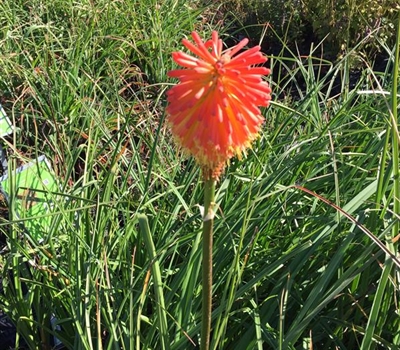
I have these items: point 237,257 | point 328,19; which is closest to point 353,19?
point 328,19

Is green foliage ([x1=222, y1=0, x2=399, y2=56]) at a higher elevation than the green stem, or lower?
lower

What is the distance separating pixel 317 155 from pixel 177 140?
1220 mm

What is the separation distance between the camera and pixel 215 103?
3.50 ft

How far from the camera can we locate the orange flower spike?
42.1 inches

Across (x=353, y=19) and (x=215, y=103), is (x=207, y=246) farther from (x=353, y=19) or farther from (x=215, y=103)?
(x=353, y=19)

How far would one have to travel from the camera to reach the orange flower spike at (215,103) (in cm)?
107

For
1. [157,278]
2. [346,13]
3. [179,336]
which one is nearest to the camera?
[157,278]

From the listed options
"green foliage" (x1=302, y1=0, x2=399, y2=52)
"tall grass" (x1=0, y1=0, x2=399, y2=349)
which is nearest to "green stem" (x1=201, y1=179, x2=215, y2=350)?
"tall grass" (x1=0, y1=0, x2=399, y2=349)

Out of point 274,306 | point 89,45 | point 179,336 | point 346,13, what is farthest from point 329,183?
point 346,13

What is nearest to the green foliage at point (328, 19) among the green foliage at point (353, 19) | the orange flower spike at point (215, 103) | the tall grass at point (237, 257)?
the green foliage at point (353, 19)

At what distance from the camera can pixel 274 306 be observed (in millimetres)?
1880

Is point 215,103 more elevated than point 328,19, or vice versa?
point 215,103

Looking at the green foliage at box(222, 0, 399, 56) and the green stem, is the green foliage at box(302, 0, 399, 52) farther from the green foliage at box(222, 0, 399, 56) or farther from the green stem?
the green stem

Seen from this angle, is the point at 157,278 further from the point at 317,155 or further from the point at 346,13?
the point at 346,13
